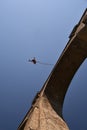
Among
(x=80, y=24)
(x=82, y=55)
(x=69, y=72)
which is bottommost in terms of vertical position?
(x=69, y=72)

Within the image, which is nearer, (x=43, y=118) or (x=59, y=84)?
(x=43, y=118)

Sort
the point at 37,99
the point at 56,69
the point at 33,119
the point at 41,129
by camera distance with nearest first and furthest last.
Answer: the point at 41,129
the point at 33,119
the point at 37,99
the point at 56,69

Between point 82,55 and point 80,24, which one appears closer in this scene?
point 80,24

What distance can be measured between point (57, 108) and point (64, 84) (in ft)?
2.46

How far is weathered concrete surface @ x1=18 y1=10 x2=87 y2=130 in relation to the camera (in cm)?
457

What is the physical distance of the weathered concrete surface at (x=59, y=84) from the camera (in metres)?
4.57


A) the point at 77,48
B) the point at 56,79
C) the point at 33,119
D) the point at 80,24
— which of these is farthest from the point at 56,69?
the point at 33,119

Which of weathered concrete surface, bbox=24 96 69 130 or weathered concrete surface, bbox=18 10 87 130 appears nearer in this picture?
weathered concrete surface, bbox=24 96 69 130

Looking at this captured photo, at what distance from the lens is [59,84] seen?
5.68 meters

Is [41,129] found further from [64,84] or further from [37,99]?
[64,84]

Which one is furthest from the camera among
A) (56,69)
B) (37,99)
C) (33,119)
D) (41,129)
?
(56,69)

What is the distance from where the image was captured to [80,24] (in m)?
5.28

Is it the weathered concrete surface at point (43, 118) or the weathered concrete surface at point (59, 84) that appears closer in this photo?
the weathered concrete surface at point (43, 118)

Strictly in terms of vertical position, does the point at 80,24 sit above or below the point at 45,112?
above
